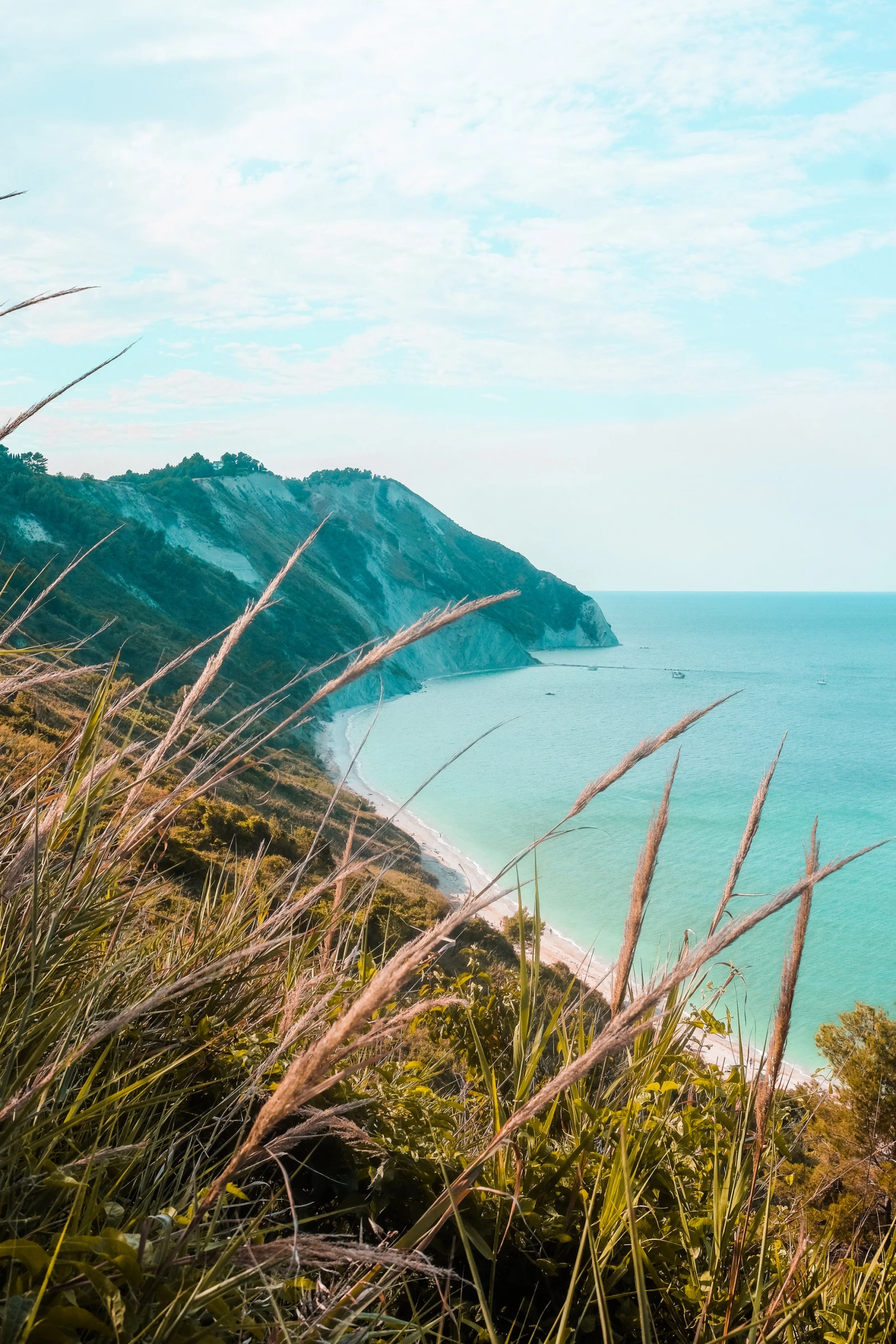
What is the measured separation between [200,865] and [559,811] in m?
34.6

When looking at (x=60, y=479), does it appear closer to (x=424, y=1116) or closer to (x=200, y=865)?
(x=200, y=865)

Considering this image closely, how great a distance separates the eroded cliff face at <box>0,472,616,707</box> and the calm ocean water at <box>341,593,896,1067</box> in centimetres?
569

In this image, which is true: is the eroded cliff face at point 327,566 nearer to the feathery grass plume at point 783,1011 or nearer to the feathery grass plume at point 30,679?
the feathery grass plume at point 30,679

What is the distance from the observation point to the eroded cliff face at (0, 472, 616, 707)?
51375mm

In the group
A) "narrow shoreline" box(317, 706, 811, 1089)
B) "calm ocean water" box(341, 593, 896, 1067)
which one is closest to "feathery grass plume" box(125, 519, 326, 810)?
"calm ocean water" box(341, 593, 896, 1067)

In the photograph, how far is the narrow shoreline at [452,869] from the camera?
18203mm

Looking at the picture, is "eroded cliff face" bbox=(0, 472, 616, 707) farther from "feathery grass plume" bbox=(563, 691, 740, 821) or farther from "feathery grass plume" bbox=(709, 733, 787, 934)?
"feathery grass plume" bbox=(563, 691, 740, 821)

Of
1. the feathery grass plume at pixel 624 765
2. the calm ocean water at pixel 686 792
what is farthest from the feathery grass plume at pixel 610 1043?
the feathery grass plume at pixel 624 765

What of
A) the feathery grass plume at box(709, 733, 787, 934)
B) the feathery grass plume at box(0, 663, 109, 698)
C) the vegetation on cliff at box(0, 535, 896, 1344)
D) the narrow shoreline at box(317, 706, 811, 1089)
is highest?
the feathery grass plume at box(0, 663, 109, 698)

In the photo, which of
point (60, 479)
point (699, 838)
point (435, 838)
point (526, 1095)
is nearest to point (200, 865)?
point (526, 1095)

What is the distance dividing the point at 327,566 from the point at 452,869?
55.0m

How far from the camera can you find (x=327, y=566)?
8194 centimetres

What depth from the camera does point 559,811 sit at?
4053cm

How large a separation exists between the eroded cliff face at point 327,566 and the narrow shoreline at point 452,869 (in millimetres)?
4781
